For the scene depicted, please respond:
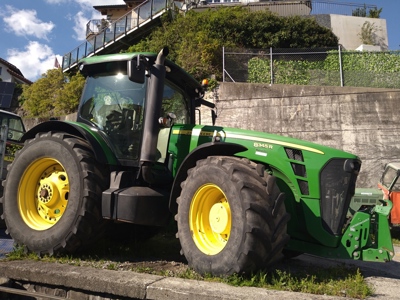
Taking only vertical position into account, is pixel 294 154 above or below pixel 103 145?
below

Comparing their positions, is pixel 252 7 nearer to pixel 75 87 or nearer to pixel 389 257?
pixel 75 87

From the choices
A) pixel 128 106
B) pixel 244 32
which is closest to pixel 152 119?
pixel 128 106

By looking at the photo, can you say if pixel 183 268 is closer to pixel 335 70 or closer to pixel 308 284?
pixel 308 284

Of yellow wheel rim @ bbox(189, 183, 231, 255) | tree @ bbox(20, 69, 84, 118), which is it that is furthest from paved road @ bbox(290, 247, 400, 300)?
tree @ bbox(20, 69, 84, 118)

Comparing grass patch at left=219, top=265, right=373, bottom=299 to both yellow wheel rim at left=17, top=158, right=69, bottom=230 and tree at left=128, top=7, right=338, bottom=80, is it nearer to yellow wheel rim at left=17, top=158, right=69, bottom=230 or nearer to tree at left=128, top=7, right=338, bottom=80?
yellow wheel rim at left=17, top=158, right=69, bottom=230

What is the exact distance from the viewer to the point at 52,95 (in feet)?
65.8

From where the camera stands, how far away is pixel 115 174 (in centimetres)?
397

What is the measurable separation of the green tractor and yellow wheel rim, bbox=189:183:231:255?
0.01 meters

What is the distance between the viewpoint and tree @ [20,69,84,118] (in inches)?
719

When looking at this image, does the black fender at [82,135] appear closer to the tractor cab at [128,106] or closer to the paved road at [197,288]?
the tractor cab at [128,106]

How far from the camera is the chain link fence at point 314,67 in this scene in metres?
12.8

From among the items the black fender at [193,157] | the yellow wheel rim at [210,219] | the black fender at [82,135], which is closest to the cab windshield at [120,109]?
the black fender at [82,135]

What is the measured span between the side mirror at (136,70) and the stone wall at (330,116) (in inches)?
348

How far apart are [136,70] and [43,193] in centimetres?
179
